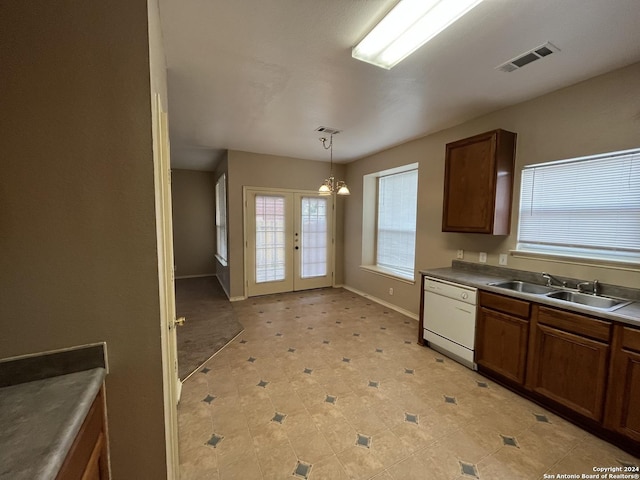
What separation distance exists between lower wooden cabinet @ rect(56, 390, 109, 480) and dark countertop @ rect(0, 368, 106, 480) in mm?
54

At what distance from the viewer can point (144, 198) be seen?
105cm

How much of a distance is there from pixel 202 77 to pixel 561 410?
4.15 m

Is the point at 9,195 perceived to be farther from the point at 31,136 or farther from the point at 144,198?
the point at 144,198

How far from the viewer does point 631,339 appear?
5.68ft

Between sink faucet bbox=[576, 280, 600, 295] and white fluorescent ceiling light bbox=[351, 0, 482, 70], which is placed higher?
white fluorescent ceiling light bbox=[351, 0, 482, 70]

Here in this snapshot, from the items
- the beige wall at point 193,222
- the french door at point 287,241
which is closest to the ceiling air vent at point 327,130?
the french door at point 287,241

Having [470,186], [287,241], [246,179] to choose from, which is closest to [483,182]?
[470,186]

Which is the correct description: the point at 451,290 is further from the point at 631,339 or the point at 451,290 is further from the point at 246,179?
the point at 246,179

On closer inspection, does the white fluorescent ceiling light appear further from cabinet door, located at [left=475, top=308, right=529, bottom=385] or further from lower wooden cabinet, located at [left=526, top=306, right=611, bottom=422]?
cabinet door, located at [left=475, top=308, right=529, bottom=385]

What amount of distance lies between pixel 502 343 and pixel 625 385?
0.78 meters

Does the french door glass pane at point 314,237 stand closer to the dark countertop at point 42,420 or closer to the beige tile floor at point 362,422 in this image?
the beige tile floor at point 362,422

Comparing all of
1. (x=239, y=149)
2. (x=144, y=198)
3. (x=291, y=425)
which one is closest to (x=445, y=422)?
(x=291, y=425)

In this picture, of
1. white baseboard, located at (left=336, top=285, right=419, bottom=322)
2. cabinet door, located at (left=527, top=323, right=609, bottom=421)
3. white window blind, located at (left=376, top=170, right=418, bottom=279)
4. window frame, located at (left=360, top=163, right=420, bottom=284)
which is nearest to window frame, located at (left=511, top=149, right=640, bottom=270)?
cabinet door, located at (left=527, top=323, right=609, bottom=421)

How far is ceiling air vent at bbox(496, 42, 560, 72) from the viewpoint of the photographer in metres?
1.91
